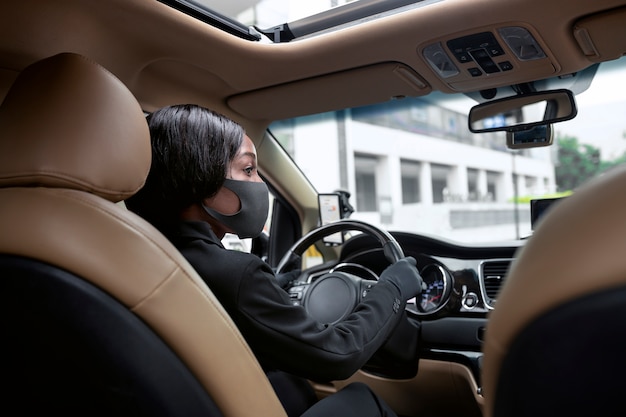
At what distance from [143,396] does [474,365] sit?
63.9 inches

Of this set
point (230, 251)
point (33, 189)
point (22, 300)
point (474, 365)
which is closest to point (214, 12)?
point (230, 251)

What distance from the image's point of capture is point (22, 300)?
1010 millimetres

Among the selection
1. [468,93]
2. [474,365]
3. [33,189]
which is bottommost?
[474,365]

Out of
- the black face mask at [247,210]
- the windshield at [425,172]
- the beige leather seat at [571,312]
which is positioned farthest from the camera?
the windshield at [425,172]

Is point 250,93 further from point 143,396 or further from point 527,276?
point 527,276

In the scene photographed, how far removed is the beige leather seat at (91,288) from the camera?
1.00m

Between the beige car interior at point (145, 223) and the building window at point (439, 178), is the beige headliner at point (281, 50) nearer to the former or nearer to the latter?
the beige car interior at point (145, 223)

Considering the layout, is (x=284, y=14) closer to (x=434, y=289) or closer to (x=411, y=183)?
(x=434, y=289)

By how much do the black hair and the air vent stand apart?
1.35 metres

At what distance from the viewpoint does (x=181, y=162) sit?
57.7 inches

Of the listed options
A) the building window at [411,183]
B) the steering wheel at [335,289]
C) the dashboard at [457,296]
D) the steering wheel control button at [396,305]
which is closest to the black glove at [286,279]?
the steering wheel at [335,289]

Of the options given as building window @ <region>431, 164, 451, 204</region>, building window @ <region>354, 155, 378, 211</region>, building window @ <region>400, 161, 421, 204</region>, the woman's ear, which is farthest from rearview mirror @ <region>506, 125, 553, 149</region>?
building window @ <region>431, 164, 451, 204</region>

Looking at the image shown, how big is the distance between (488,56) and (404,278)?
1.00 m

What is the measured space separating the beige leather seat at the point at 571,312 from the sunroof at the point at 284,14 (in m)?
1.38
